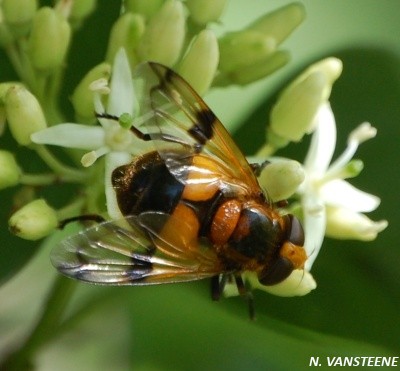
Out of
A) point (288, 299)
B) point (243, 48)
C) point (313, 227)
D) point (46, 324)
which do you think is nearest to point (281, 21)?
point (243, 48)

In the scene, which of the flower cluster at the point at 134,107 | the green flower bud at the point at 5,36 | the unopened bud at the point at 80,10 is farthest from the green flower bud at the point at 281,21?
the green flower bud at the point at 5,36

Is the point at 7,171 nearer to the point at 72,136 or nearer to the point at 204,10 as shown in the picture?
the point at 72,136

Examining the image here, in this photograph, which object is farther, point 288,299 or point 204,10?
point 288,299

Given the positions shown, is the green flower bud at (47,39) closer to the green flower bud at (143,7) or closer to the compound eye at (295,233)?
the green flower bud at (143,7)

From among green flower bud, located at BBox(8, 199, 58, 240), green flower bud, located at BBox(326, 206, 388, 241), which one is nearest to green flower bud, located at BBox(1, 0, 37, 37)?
green flower bud, located at BBox(8, 199, 58, 240)

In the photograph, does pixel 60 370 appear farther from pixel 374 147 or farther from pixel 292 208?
pixel 374 147
